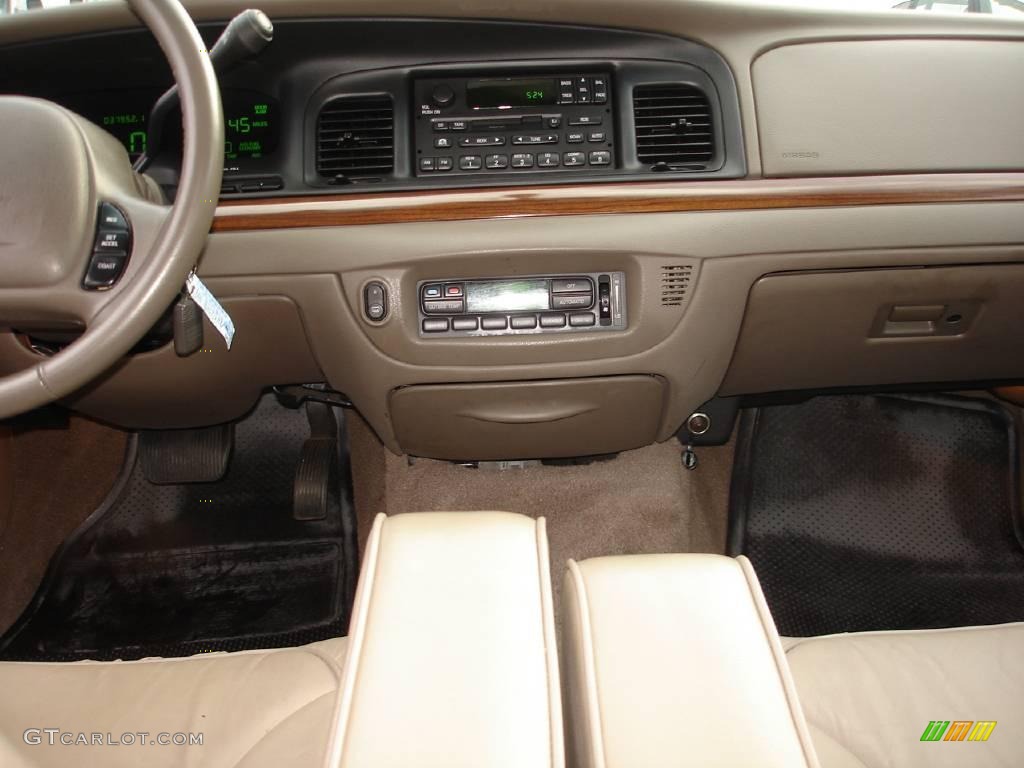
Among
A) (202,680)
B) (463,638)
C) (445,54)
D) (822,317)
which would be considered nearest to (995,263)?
(822,317)

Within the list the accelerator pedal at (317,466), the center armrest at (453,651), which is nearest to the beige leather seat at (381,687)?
the center armrest at (453,651)

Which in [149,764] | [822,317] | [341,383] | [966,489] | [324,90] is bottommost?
[966,489]

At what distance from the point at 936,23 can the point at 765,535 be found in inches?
44.3

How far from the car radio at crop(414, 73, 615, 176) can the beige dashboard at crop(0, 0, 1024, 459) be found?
86 millimetres

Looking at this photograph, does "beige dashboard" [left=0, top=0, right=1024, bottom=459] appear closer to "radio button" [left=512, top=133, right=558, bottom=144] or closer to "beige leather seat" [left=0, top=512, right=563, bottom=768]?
"radio button" [left=512, top=133, right=558, bottom=144]

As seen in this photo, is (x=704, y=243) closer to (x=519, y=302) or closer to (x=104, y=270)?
(x=519, y=302)

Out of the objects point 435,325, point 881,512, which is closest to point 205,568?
point 435,325

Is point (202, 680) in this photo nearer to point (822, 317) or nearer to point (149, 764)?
point (149, 764)

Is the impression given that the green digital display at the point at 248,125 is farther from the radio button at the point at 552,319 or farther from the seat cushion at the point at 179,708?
the seat cushion at the point at 179,708

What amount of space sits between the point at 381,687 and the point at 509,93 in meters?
1.03

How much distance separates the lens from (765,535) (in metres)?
1.73

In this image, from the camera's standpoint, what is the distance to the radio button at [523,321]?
1.26 meters

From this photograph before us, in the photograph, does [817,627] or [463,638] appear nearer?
[463,638]

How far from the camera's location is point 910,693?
95 centimetres
